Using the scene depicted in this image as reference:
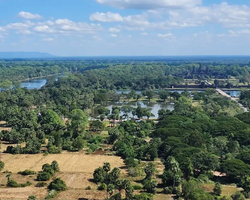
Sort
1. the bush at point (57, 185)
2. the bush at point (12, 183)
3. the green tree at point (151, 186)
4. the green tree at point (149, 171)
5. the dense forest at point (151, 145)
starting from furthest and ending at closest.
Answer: the green tree at point (149, 171) → the bush at point (12, 183) → the bush at point (57, 185) → the dense forest at point (151, 145) → the green tree at point (151, 186)

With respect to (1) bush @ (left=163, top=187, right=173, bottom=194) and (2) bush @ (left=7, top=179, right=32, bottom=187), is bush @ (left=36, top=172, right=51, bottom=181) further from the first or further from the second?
(1) bush @ (left=163, top=187, right=173, bottom=194)

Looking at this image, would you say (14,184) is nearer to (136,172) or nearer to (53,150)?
(53,150)

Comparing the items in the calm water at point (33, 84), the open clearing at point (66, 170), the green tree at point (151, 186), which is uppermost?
the calm water at point (33, 84)

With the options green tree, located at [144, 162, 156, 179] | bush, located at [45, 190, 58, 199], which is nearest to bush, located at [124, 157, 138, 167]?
green tree, located at [144, 162, 156, 179]

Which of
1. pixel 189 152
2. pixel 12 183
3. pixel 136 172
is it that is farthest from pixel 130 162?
pixel 12 183

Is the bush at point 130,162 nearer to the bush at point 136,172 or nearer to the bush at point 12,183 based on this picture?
the bush at point 136,172

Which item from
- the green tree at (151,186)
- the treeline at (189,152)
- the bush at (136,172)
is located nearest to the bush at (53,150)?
the treeline at (189,152)
